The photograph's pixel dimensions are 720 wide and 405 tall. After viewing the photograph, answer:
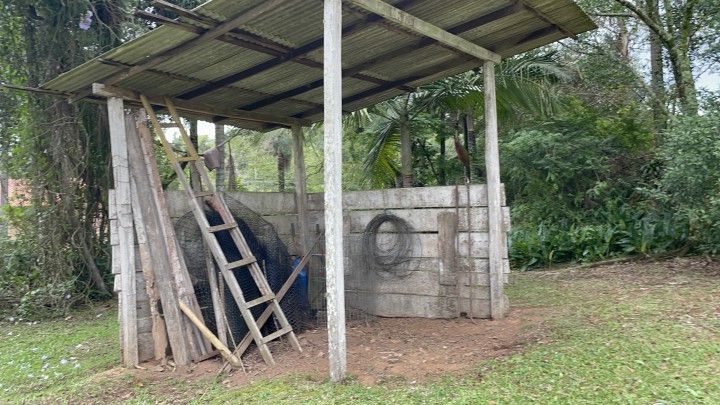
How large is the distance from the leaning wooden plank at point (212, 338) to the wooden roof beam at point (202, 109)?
2.09 m

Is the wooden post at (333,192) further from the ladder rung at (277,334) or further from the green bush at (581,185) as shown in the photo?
the green bush at (581,185)

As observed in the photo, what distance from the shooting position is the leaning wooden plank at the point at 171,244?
15.8 ft

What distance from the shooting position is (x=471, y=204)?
5.38 meters

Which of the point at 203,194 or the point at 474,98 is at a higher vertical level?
the point at 474,98

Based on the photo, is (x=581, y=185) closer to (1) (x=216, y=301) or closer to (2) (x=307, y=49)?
(2) (x=307, y=49)

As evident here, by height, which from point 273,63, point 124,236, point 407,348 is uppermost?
point 273,63

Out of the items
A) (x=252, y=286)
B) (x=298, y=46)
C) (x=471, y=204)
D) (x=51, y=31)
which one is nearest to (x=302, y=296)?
(x=252, y=286)

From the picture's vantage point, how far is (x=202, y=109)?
5801 mm

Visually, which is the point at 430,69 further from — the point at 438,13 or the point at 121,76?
the point at 121,76

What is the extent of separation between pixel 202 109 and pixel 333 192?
2.76 meters

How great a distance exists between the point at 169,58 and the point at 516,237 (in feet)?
22.3

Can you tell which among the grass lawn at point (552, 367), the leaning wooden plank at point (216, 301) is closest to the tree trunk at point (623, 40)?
the grass lawn at point (552, 367)

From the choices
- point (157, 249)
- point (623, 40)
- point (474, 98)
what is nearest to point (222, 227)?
point (157, 249)

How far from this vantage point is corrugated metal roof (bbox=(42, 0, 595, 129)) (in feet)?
13.7
